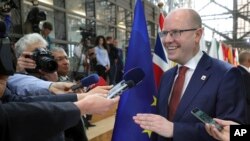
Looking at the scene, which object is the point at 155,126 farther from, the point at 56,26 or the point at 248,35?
the point at 248,35

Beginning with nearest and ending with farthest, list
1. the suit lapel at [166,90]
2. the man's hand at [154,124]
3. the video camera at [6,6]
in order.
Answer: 1. the man's hand at [154,124]
2. the suit lapel at [166,90]
3. the video camera at [6,6]

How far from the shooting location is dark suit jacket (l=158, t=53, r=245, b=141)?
5.13 ft

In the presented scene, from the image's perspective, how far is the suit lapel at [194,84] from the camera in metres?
1.68

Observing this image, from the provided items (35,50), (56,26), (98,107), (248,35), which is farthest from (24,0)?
(248,35)

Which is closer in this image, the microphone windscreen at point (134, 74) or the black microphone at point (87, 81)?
the microphone windscreen at point (134, 74)

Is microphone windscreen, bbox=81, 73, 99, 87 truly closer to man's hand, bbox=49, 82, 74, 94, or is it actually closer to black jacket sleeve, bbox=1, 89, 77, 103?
black jacket sleeve, bbox=1, 89, 77, 103

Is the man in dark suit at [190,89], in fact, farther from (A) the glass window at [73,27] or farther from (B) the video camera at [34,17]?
(A) the glass window at [73,27]

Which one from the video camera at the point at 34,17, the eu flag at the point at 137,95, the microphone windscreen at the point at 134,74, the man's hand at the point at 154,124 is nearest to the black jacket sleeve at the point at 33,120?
the microphone windscreen at the point at 134,74

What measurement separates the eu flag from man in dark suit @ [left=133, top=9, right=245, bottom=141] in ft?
0.56

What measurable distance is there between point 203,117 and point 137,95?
2.94 ft

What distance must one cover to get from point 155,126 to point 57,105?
61cm

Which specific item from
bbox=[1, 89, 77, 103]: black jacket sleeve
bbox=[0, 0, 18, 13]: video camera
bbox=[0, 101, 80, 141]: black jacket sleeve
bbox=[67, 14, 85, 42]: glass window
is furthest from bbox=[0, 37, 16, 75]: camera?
bbox=[67, 14, 85, 42]: glass window

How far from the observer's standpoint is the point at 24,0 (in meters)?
5.35

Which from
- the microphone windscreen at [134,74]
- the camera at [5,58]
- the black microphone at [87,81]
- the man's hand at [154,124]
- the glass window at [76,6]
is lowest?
the man's hand at [154,124]
